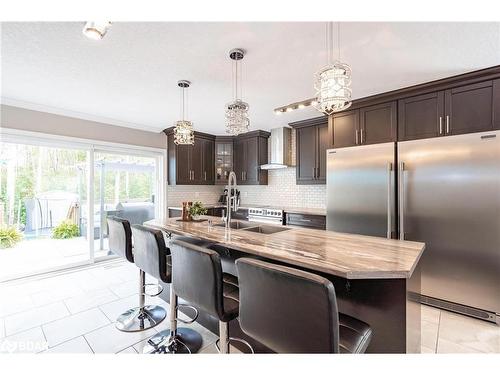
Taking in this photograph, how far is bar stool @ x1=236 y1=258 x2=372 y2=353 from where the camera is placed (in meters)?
0.94

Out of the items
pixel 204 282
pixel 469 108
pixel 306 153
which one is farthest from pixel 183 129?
pixel 469 108

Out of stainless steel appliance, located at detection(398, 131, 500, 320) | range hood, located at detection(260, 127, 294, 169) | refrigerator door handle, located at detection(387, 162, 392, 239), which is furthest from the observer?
range hood, located at detection(260, 127, 294, 169)

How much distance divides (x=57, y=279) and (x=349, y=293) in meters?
4.04

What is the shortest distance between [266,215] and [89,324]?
2.87 meters

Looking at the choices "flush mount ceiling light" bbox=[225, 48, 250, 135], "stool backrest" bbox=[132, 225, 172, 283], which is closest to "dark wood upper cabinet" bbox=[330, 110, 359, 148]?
"flush mount ceiling light" bbox=[225, 48, 250, 135]

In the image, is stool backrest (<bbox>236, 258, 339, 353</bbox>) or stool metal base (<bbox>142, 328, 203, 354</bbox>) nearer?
stool backrest (<bbox>236, 258, 339, 353</bbox>)

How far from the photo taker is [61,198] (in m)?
3.93

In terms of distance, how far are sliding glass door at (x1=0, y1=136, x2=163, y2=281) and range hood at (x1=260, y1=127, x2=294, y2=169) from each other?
238cm

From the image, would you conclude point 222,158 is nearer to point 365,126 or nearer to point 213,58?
point 365,126

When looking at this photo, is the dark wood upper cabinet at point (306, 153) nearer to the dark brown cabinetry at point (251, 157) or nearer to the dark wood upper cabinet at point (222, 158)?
the dark brown cabinetry at point (251, 157)

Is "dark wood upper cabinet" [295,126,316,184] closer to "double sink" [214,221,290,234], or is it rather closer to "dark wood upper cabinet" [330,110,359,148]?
"dark wood upper cabinet" [330,110,359,148]

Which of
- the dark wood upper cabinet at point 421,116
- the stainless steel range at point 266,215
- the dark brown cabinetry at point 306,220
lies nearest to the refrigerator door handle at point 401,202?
the dark wood upper cabinet at point 421,116

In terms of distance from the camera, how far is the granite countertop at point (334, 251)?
1166 mm
